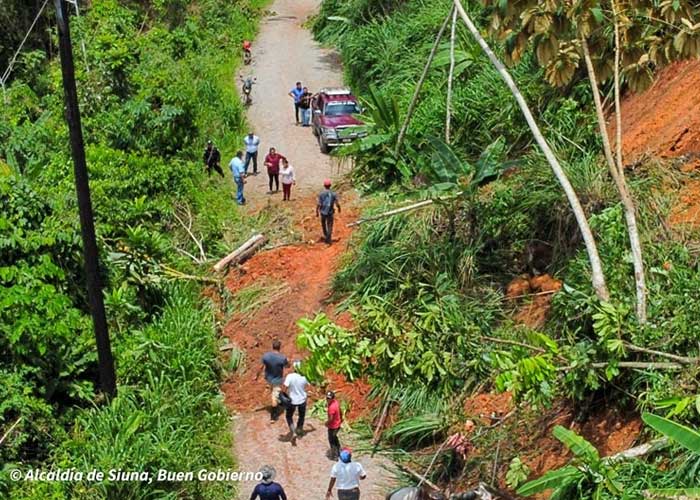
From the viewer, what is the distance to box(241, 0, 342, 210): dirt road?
76.2ft

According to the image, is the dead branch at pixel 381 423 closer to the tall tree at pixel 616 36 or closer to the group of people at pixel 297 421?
the group of people at pixel 297 421

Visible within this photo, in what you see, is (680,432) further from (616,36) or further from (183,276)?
(183,276)

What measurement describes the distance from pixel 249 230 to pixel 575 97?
6.65m

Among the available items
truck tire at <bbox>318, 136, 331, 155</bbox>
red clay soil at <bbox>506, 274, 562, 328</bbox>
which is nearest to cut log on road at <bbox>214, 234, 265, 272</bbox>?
red clay soil at <bbox>506, 274, 562, 328</bbox>

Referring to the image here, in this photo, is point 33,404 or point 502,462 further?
point 33,404

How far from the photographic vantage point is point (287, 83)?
31.8m

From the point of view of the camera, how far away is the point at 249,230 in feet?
63.8

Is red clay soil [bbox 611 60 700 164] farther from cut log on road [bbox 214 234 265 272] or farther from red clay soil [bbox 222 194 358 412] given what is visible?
cut log on road [bbox 214 234 265 272]

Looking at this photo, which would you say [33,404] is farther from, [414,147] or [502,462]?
[414,147]

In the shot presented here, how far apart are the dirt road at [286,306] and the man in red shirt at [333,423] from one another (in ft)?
0.63

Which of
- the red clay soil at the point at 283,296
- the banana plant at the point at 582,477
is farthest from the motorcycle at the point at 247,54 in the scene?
the banana plant at the point at 582,477

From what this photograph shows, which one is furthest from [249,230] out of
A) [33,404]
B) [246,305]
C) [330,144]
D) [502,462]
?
[502,462]

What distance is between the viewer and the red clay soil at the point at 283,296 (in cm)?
1502

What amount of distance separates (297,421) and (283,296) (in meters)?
3.66
